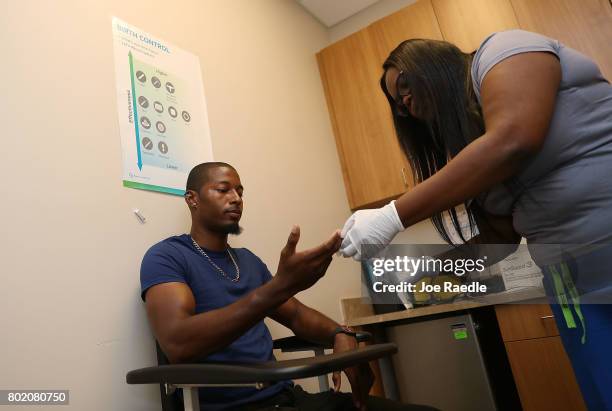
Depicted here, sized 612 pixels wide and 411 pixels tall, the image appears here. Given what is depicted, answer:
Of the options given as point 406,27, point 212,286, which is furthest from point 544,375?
point 406,27

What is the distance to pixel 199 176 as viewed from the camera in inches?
56.8

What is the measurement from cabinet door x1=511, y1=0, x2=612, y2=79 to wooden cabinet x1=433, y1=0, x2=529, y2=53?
122 mm

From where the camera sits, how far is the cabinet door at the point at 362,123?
2451 mm

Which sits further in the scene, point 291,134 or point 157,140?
point 291,134

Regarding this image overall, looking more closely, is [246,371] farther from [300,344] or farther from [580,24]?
[580,24]

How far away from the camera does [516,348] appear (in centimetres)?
180

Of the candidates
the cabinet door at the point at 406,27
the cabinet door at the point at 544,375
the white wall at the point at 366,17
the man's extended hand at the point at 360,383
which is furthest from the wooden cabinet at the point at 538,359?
the white wall at the point at 366,17

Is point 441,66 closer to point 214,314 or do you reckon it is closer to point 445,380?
point 214,314

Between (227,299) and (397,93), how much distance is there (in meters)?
0.76

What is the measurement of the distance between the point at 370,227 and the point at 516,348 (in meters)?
1.30

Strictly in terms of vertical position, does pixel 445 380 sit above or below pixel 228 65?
below

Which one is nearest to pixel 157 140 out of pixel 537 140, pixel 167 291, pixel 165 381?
pixel 167 291

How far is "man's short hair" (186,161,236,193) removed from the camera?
143 cm

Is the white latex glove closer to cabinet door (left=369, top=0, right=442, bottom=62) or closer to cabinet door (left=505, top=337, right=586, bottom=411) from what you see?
cabinet door (left=505, top=337, right=586, bottom=411)
